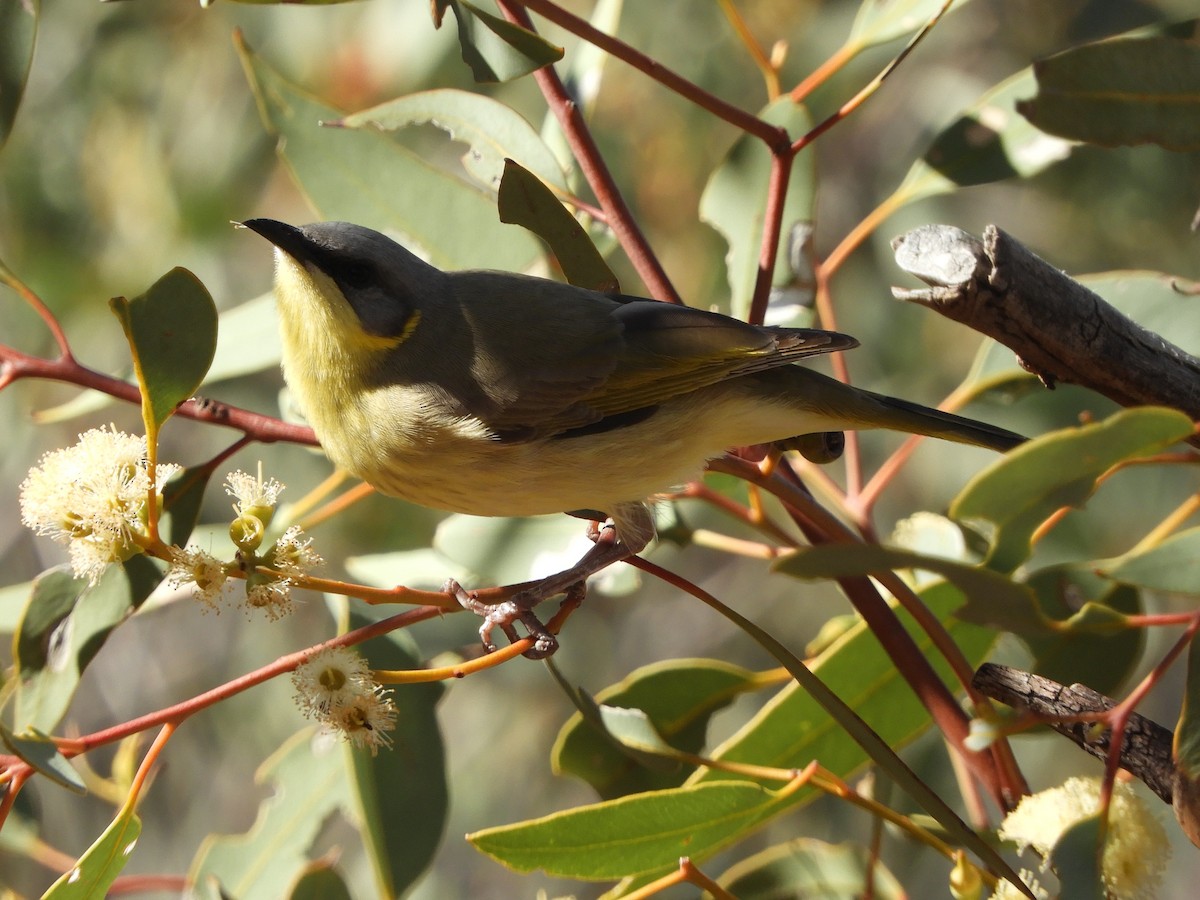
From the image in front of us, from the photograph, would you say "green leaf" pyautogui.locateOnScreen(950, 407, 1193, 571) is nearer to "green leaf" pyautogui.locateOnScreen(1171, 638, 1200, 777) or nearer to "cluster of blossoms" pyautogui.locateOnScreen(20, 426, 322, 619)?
"green leaf" pyautogui.locateOnScreen(1171, 638, 1200, 777)

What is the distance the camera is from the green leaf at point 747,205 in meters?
2.50

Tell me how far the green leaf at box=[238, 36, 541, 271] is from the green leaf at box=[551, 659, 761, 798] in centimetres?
91

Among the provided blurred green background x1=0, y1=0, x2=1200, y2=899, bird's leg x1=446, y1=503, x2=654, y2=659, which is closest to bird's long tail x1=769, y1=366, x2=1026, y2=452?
bird's leg x1=446, y1=503, x2=654, y2=659

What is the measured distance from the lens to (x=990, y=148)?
7.86 feet

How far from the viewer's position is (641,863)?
1.86 metres

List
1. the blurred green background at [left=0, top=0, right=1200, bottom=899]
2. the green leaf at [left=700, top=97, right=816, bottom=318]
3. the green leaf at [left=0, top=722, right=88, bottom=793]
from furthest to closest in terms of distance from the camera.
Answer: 1. the blurred green background at [left=0, top=0, right=1200, bottom=899]
2. the green leaf at [left=700, top=97, right=816, bottom=318]
3. the green leaf at [left=0, top=722, right=88, bottom=793]

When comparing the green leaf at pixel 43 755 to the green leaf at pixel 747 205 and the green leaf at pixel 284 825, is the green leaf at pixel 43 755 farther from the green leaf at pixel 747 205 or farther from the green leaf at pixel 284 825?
the green leaf at pixel 747 205

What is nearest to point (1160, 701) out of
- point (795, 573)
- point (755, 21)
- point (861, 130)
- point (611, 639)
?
point (611, 639)

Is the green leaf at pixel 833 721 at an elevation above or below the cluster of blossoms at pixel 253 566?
below

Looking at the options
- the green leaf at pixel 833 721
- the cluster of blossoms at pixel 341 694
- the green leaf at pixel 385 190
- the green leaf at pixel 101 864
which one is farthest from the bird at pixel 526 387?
the green leaf at pixel 101 864

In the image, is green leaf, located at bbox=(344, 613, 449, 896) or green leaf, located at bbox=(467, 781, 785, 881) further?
green leaf, located at bbox=(344, 613, 449, 896)

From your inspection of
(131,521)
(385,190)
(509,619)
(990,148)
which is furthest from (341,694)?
(990,148)

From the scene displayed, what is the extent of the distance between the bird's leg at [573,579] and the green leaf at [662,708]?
214 millimetres

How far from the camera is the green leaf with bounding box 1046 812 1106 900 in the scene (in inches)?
59.7
